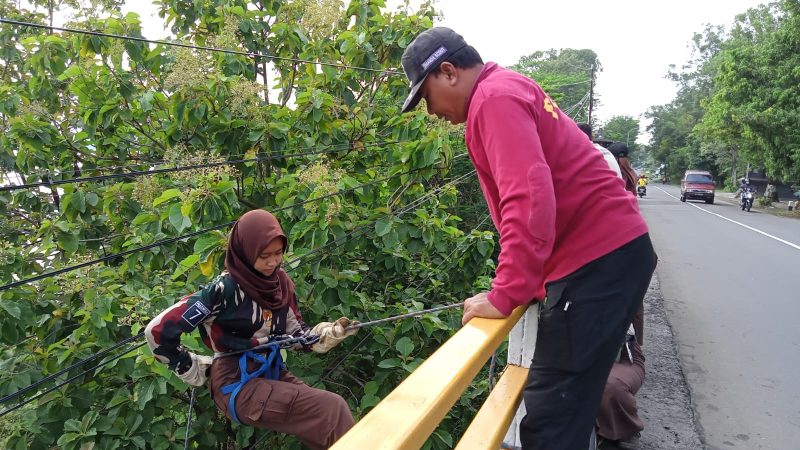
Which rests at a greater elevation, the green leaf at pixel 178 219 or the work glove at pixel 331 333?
the green leaf at pixel 178 219

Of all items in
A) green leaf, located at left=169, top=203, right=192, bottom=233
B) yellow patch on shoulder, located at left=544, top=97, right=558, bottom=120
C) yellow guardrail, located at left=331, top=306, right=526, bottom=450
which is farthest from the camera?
green leaf, located at left=169, top=203, right=192, bottom=233

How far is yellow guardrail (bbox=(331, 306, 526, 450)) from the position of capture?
954 mm

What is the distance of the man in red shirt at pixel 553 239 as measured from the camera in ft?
5.29

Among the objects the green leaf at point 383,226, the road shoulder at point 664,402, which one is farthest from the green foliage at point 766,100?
the green leaf at point 383,226

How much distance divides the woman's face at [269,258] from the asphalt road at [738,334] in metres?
2.62

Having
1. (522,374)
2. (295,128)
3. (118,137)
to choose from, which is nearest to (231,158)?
(295,128)

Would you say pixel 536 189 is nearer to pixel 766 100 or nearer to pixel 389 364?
pixel 389 364

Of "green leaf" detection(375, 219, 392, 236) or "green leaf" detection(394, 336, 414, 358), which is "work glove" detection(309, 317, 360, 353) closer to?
"green leaf" detection(394, 336, 414, 358)

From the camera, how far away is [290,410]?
2.49 m

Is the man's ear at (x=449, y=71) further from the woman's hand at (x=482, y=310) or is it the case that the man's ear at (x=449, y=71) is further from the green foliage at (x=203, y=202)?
the green foliage at (x=203, y=202)

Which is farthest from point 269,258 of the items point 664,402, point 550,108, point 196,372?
point 664,402

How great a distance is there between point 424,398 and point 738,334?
5.46 metres

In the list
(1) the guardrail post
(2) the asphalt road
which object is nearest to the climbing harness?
(1) the guardrail post

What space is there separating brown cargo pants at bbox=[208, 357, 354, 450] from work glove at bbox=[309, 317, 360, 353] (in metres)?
0.27
